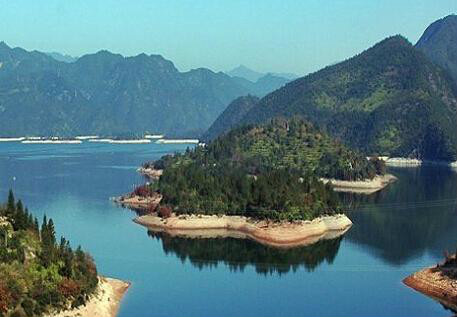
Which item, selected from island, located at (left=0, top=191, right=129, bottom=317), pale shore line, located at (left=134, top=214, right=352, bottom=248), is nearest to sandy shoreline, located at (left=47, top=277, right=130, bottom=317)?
island, located at (left=0, top=191, right=129, bottom=317)

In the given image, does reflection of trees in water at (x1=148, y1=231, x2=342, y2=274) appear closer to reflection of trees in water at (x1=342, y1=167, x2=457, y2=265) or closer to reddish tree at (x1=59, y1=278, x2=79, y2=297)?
reflection of trees in water at (x1=342, y1=167, x2=457, y2=265)

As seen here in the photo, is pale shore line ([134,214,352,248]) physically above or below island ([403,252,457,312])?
above

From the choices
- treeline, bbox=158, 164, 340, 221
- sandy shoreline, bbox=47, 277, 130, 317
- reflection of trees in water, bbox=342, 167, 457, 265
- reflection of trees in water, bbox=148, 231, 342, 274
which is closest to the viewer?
sandy shoreline, bbox=47, 277, 130, 317

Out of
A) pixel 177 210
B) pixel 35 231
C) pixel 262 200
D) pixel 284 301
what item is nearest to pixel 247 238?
pixel 262 200

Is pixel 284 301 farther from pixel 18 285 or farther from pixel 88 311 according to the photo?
pixel 18 285

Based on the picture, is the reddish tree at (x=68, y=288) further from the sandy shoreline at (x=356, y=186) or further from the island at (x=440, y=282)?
the sandy shoreline at (x=356, y=186)

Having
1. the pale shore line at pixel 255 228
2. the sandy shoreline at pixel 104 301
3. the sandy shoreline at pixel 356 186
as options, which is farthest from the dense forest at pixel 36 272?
the sandy shoreline at pixel 356 186
